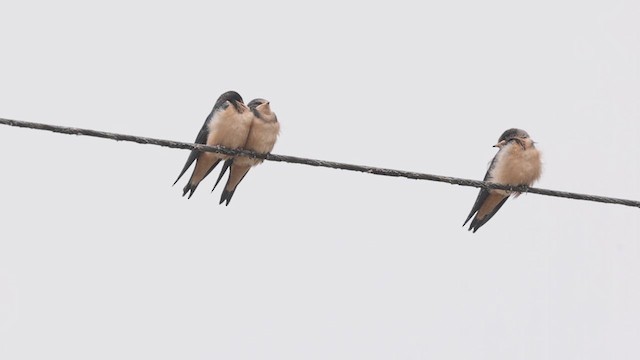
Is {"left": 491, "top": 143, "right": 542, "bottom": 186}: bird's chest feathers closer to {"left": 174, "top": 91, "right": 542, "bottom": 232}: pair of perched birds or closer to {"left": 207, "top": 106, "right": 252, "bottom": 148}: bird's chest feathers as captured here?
{"left": 174, "top": 91, "right": 542, "bottom": 232}: pair of perched birds

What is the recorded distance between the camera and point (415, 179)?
7.25m

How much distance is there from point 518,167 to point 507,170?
0.09 metres

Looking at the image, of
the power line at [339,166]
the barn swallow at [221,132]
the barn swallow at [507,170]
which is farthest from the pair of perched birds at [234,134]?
the barn swallow at [507,170]

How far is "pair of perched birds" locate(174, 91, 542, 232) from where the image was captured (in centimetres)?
927

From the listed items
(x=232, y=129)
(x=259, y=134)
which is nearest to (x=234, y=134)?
(x=232, y=129)

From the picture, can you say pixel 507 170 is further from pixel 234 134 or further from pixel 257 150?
pixel 234 134

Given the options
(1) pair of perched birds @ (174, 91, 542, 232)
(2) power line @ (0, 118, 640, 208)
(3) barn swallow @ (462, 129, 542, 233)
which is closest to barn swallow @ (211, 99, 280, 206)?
(1) pair of perched birds @ (174, 91, 542, 232)

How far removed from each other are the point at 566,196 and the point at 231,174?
348 centimetres

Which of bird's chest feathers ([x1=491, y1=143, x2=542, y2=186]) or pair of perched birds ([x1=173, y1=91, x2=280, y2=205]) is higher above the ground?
bird's chest feathers ([x1=491, y1=143, x2=542, y2=186])

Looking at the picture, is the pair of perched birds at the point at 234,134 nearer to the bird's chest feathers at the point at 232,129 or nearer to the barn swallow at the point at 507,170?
the bird's chest feathers at the point at 232,129

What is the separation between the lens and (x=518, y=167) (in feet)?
31.4

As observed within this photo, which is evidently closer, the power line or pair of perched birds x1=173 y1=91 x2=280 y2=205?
the power line

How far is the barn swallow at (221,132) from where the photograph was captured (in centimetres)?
924

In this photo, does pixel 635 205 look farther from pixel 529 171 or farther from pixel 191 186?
pixel 191 186
